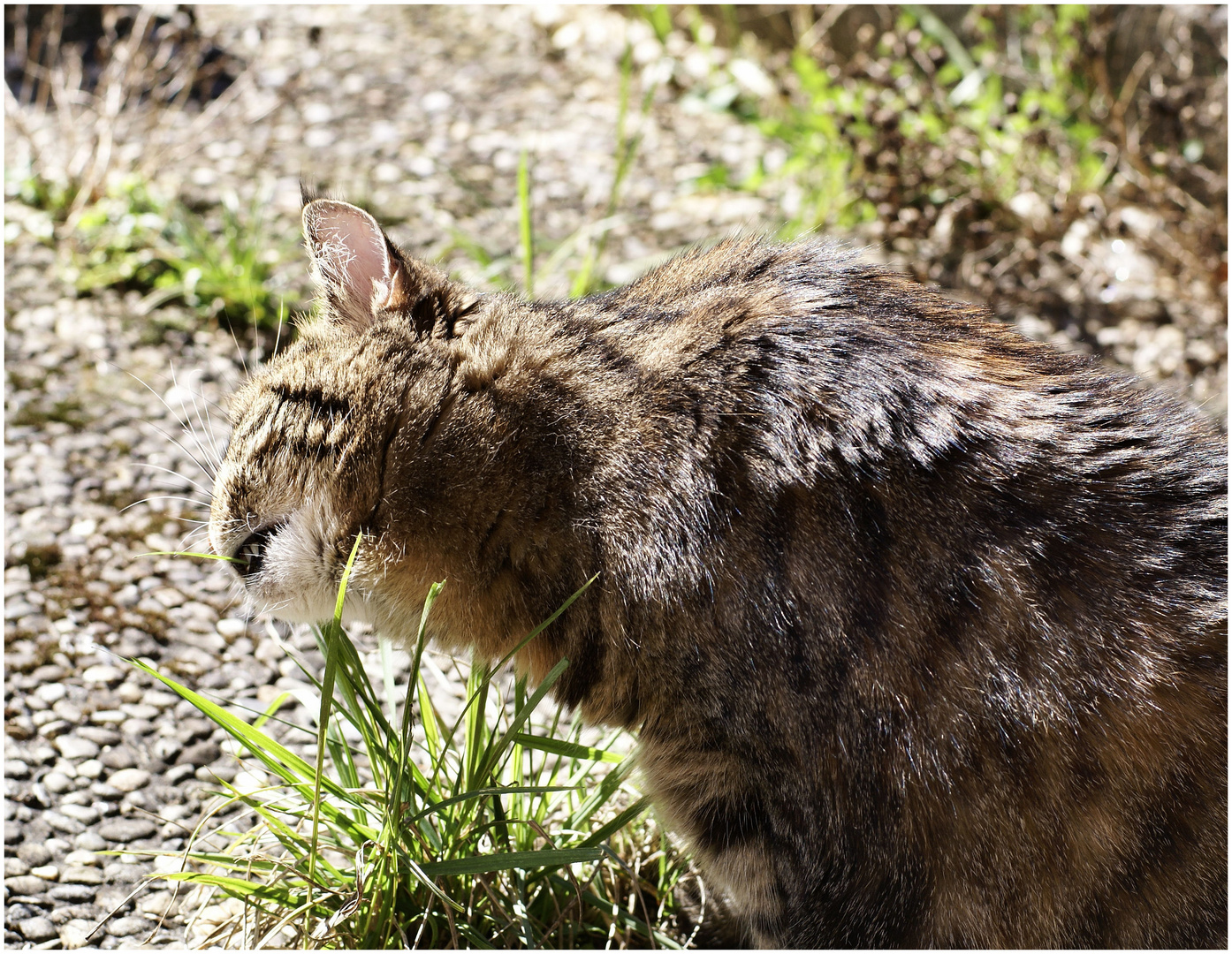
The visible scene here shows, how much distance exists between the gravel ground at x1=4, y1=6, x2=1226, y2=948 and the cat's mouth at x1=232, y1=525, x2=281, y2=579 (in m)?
0.19

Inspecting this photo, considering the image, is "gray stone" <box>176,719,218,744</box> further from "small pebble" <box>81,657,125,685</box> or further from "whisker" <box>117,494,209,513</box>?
"whisker" <box>117,494,209,513</box>

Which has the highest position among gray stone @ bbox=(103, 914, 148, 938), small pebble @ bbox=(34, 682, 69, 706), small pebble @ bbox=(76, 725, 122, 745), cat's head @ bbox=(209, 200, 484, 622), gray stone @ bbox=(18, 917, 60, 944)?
cat's head @ bbox=(209, 200, 484, 622)

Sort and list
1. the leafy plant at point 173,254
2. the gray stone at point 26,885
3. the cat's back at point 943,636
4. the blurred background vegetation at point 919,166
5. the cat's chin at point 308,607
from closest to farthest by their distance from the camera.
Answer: the cat's back at point 943,636
the cat's chin at point 308,607
the gray stone at point 26,885
the leafy plant at point 173,254
the blurred background vegetation at point 919,166

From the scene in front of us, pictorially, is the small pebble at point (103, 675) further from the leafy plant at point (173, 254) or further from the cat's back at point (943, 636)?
the cat's back at point (943, 636)

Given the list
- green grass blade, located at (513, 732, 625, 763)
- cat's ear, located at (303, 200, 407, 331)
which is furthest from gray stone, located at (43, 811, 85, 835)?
cat's ear, located at (303, 200, 407, 331)

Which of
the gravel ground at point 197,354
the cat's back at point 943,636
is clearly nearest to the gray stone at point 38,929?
the gravel ground at point 197,354

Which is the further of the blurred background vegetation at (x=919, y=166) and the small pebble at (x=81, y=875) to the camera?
the blurred background vegetation at (x=919, y=166)

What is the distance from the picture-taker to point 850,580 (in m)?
1.75

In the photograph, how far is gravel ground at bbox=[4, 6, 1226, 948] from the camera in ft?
7.89

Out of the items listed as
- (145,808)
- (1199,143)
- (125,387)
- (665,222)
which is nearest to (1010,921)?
(145,808)

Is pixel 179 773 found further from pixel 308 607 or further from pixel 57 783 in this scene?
pixel 308 607

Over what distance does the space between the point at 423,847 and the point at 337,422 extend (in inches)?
31.0

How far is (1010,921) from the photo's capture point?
1.78m

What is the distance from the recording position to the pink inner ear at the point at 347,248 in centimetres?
203
